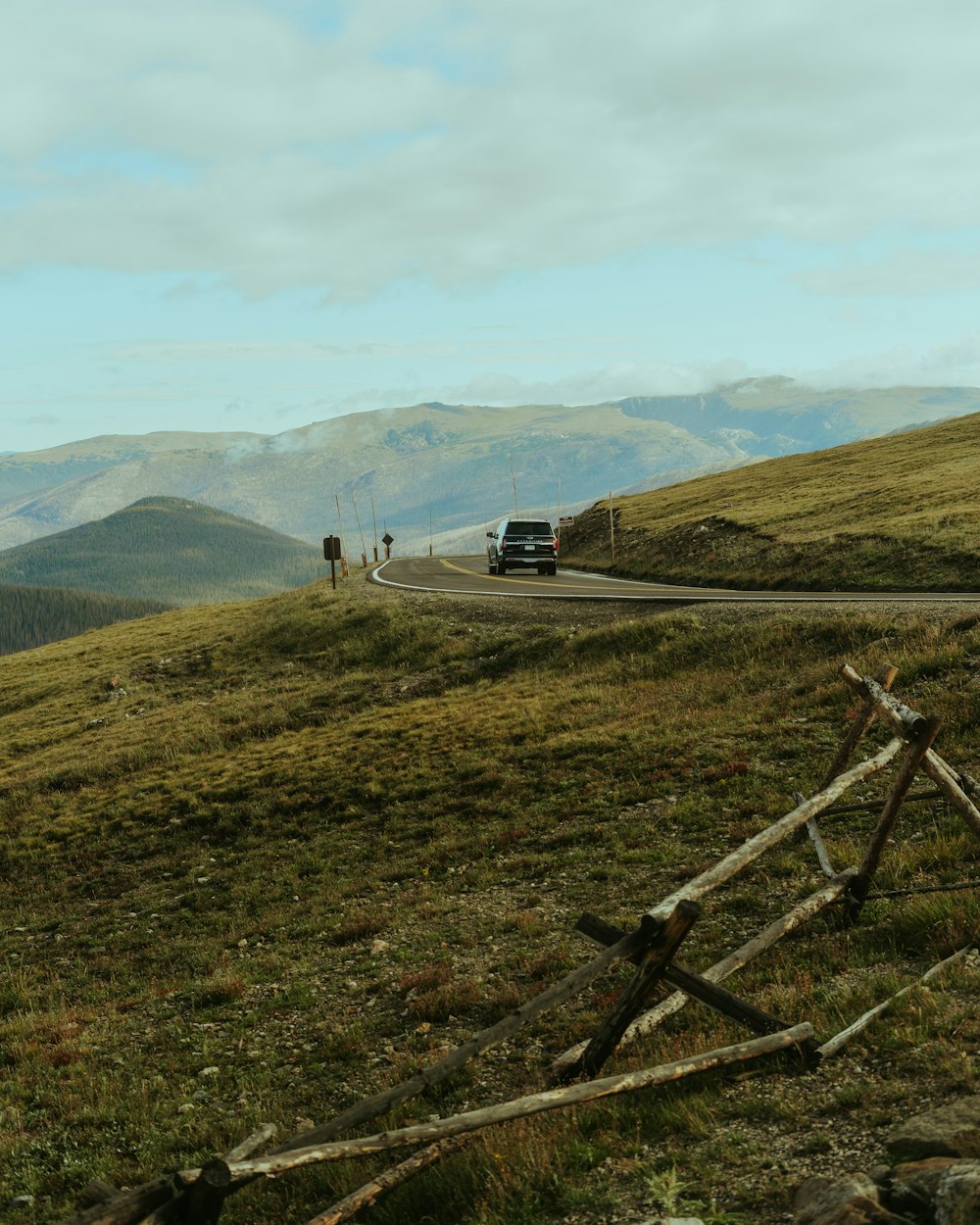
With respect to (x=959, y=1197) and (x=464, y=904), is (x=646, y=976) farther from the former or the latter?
(x=464, y=904)

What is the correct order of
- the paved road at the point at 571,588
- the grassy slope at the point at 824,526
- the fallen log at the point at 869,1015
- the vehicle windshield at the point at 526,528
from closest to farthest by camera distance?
the fallen log at the point at 869,1015
the paved road at the point at 571,588
the grassy slope at the point at 824,526
the vehicle windshield at the point at 526,528

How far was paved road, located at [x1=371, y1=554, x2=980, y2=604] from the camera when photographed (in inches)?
1078

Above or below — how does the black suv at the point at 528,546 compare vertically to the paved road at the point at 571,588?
above

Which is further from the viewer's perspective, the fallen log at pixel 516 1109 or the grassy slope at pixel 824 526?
the grassy slope at pixel 824 526

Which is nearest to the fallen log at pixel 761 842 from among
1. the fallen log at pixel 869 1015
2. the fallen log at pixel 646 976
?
the fallen log at pixel 646 976

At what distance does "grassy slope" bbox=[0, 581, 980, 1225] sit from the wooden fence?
294 millimetres

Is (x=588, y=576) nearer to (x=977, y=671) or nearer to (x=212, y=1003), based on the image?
(x=977, y=671)

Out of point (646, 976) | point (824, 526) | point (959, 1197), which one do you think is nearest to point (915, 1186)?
point (959, 1197)

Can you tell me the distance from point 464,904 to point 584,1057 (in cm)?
638

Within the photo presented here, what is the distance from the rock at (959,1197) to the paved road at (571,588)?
2140cm

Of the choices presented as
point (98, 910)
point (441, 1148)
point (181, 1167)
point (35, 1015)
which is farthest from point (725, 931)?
point (98, 910)

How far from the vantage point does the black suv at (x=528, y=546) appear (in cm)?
4934

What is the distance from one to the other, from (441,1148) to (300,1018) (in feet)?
14.9

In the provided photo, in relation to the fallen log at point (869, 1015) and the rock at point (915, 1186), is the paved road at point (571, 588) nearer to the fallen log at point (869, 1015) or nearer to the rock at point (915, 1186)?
the fallen log at point (869, 1015)
